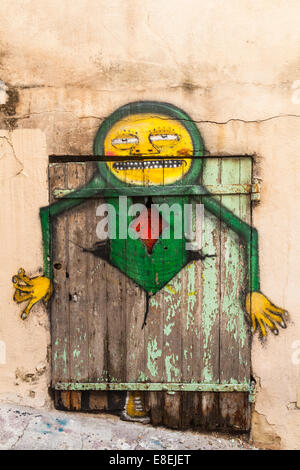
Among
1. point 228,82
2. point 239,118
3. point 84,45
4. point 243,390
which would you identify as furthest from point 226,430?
point 84,45

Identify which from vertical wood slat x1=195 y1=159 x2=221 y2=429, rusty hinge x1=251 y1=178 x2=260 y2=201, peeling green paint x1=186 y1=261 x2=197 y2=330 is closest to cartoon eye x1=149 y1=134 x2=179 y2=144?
vertical wood slat x1=195 y1=159 x2=221 y2=429

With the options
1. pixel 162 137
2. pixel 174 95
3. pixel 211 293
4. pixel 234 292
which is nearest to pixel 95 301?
pixel 211 293

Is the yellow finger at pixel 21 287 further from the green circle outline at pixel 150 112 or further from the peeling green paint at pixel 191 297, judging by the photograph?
the peeling green paint at pixel 191 297

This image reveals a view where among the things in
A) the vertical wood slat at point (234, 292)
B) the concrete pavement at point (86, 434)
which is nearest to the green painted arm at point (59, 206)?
the vertical wood slat at point (234, 292)

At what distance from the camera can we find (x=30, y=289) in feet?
9.57

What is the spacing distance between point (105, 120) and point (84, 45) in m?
0.48

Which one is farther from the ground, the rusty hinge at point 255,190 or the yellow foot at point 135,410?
the rusty hinge at point 255,190

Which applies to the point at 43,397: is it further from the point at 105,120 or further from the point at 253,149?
the point at 253,149

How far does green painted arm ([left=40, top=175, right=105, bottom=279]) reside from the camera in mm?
2840

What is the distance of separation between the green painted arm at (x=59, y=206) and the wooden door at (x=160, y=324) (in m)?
0.04

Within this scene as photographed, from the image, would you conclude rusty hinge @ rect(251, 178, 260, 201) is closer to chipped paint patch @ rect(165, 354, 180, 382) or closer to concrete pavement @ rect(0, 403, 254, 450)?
chipped paint patch @ rect(165, 354, 180, 382)

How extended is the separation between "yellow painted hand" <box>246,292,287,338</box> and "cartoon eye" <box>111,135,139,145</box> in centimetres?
121

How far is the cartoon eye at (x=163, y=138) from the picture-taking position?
2789 mm

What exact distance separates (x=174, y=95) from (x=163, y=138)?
0.27 metres
